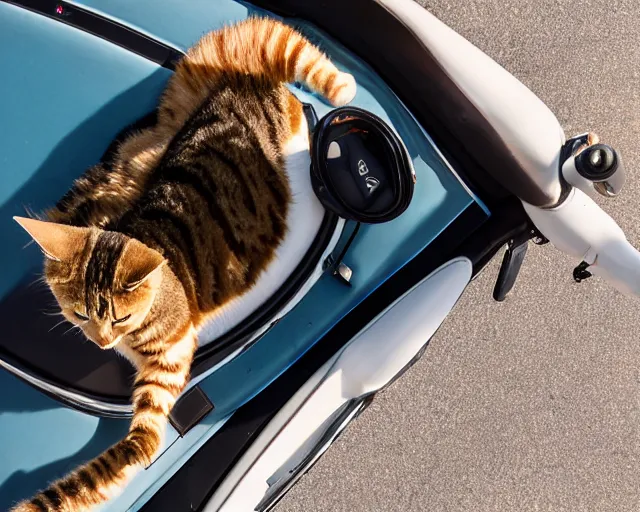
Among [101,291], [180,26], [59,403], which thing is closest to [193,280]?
[101,291]

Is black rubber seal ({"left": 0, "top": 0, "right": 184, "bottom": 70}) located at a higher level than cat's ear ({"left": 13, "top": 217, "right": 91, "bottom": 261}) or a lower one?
higher

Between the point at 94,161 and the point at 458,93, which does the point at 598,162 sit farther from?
the point at 94,161

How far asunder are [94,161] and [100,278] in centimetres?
24

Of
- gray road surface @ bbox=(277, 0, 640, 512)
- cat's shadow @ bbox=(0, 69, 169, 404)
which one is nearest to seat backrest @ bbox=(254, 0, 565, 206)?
cat's shadow @ bbox=(0, 69, 169, 404)

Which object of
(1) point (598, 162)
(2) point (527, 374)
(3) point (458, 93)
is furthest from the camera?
(2) point (527, 374)

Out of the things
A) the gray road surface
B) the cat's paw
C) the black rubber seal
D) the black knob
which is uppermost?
the black rubber seal

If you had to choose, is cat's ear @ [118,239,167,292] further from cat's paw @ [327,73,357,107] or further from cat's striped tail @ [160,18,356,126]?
cat's paw @ [327,73,357,107]

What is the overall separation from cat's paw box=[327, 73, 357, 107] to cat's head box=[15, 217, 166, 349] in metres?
0.37

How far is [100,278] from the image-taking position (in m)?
0.73

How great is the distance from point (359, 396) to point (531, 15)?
0.98 m

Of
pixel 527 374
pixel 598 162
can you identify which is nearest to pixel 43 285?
pixel 598 162

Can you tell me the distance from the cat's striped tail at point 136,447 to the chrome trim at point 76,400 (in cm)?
5

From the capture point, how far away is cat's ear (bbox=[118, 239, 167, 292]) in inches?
26.7

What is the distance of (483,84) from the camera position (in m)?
0.77
